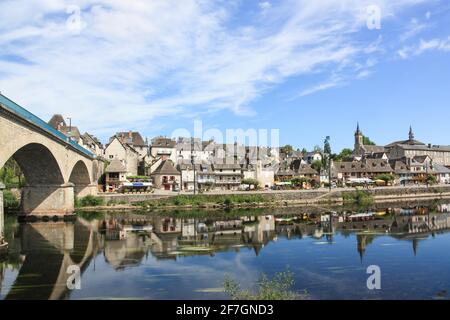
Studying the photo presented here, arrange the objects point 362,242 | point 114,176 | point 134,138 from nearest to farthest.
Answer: point 362,242
point 114,176
point 134,138

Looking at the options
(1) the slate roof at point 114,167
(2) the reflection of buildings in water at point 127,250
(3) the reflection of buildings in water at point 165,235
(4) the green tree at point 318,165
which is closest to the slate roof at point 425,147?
(4) the green tree at point 318,165

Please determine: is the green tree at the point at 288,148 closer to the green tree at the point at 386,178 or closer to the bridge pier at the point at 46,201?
the green tree at the point at 386,178

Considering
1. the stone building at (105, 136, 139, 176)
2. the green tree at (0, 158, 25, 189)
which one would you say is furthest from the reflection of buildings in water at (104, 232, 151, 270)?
the stone building at (105, 136, 139, 176)

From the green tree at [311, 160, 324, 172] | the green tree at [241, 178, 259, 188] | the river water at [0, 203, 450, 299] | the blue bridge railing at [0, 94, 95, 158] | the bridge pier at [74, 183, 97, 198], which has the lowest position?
the river water at [0, 203, 450, 299]

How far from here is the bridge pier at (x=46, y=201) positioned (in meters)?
48.3

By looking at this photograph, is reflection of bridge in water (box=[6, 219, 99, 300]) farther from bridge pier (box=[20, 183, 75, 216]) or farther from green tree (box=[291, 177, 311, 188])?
green tree (box=[291, 177, 311, 188])

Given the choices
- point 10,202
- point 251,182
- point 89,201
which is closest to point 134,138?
point 251,182

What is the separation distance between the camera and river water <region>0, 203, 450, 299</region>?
19422 mm

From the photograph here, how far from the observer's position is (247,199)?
220 ft

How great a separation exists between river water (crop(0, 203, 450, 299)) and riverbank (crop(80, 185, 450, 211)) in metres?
12.8

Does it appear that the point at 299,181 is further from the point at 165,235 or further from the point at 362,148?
the point at 362,148

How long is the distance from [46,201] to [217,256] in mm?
29682
